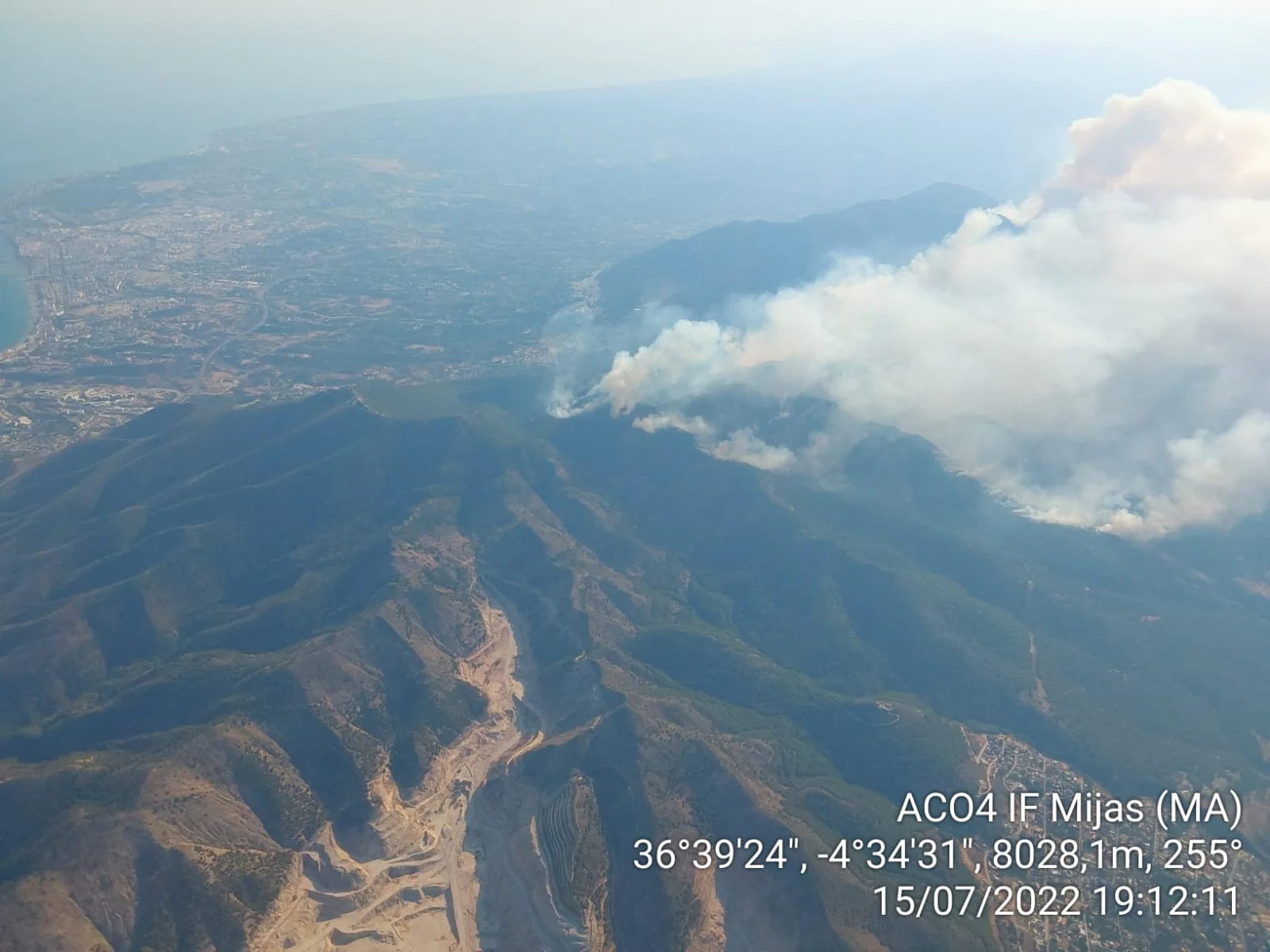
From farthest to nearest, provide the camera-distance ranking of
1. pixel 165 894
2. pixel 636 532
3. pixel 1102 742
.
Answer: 1. pixel 636 532
2. pixel 1102 742
3. pixel 165 894

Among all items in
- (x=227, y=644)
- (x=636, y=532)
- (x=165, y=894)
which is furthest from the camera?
(x=636, y=532)

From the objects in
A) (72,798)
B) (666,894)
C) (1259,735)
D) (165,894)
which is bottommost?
(1259,735)

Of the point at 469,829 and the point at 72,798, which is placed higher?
the point at 72,798

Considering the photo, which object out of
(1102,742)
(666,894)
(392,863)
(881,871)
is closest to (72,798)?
(392,863)

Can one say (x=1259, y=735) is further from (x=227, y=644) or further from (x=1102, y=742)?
(x=227, y=644)

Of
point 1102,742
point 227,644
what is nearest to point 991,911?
point 1102,742

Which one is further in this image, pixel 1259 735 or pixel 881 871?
pixel 1259 735

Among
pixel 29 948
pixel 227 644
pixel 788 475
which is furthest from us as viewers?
pixel 788 475

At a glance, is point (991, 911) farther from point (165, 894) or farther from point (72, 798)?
point (72, 798)

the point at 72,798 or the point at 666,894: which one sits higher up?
the point at 72,798
